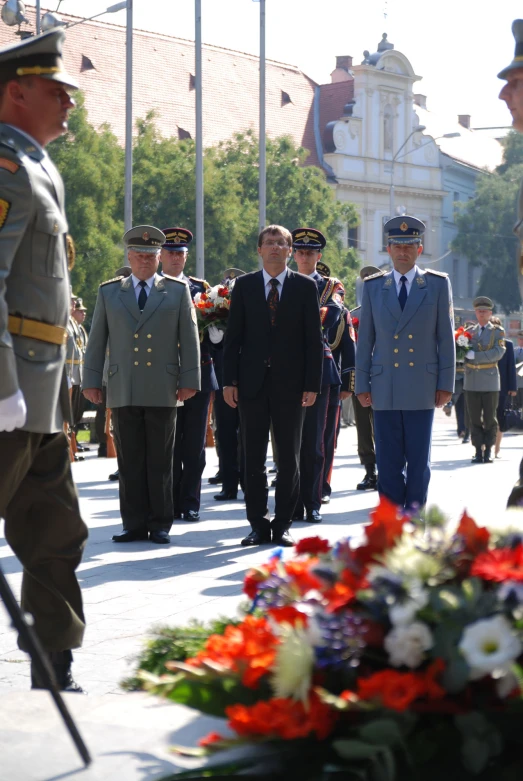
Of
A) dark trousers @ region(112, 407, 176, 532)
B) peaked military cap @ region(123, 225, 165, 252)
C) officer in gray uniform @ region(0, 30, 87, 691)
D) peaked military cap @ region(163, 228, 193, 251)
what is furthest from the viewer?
peaked military cap @ region(163, 228, 193, 251)

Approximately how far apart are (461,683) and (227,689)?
1.45ft

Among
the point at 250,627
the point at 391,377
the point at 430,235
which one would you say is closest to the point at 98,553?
the point at 391,377

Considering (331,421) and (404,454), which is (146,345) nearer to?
(404,454)

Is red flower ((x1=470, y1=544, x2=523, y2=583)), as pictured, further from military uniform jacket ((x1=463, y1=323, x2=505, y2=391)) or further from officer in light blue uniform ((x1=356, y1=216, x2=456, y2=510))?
military uniform jacket ((x1=463, y1=323, x2=505, y2=391))

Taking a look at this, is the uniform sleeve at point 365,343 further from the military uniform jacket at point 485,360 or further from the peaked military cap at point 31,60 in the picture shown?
the military uniform jacket at point 485,360

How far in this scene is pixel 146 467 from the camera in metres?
9.59

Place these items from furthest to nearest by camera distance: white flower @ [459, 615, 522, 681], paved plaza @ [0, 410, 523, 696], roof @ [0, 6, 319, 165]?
roof @ [0, 6, 319, 165]
paved plaza @ [0, 410, 523, 696]
white flower @ [459, 615, 522, 681]

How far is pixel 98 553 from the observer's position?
8938 mm

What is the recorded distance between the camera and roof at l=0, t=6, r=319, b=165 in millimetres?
62281

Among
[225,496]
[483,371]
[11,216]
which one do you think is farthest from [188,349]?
[483,371]

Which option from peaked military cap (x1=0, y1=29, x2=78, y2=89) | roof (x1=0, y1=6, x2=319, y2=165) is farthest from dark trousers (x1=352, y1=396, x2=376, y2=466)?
roof (x1=0, y1=6, x2=319, y2=165)

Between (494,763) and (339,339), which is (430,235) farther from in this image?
(494,763)

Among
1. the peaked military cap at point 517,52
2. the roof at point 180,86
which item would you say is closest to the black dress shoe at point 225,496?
the peaked military cap at point 517,52

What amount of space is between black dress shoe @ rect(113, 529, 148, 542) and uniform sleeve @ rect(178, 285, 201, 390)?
1065 mm
